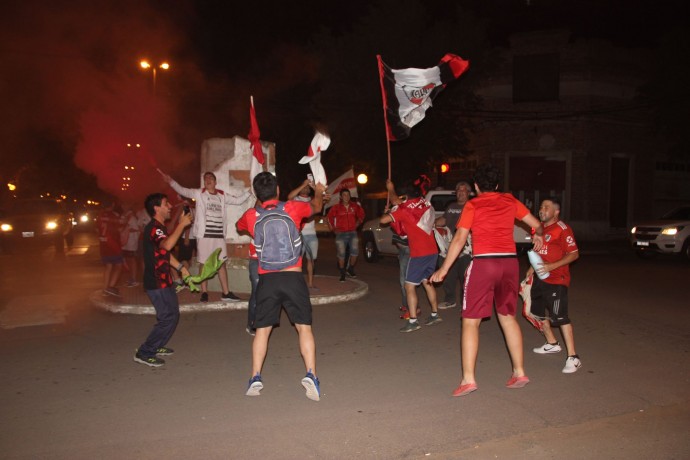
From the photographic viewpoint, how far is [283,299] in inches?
189

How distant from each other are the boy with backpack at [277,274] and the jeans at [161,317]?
1339mm

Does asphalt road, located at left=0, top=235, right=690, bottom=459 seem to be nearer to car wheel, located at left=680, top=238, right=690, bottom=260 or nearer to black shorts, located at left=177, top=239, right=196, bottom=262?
→ black shorts, located at left=177, top=239, right=196, bottom=262

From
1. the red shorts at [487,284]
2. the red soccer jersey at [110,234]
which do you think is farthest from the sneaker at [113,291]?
→ the red shorts at [487,284]

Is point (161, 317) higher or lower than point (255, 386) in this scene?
higher

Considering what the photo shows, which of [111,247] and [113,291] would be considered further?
[111,247]

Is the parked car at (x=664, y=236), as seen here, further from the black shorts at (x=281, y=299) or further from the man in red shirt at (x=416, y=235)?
the black shorts at (x=281, y=299)

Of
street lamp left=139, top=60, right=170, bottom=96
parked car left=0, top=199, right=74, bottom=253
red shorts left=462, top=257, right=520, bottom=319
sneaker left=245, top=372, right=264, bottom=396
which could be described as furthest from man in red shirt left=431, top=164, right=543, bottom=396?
street lamp left=139, top=60, right=170, bottom=96

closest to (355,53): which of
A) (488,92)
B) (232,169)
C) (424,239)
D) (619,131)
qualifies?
(488,92)

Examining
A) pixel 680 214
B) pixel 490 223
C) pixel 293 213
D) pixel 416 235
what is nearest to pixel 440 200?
pixel 416 235

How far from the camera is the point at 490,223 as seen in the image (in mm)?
4875

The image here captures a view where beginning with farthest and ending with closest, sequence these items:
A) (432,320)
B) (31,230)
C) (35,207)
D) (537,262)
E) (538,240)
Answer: (35,207)
(31,230)
(432,320)
(537,262)
(538,240)

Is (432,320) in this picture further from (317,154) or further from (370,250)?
(370,250)

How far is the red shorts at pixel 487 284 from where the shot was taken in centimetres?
483

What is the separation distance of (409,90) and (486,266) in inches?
171
